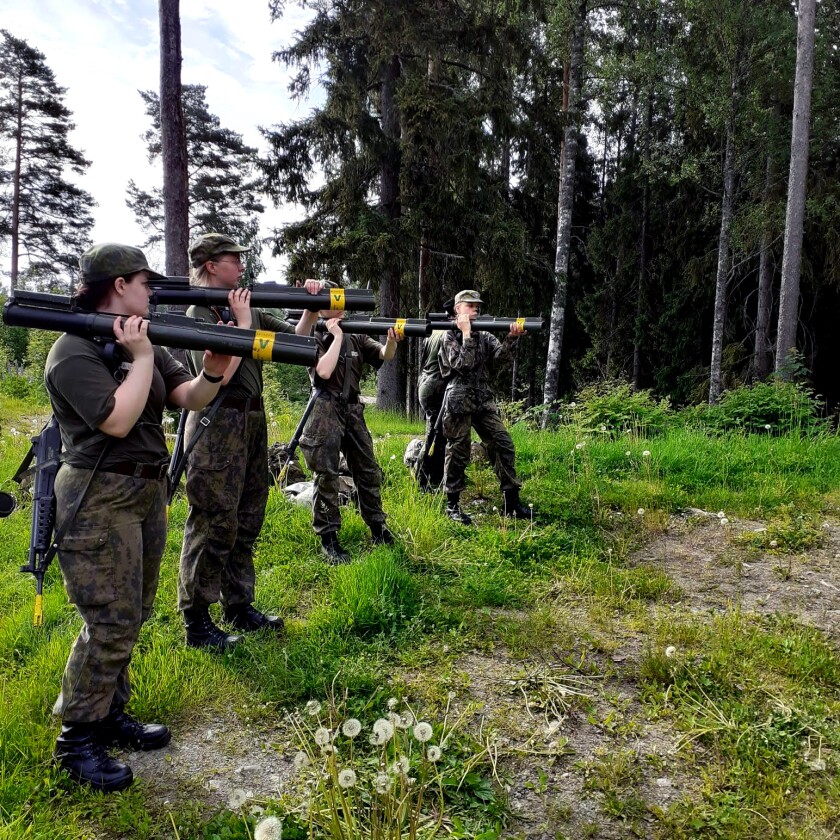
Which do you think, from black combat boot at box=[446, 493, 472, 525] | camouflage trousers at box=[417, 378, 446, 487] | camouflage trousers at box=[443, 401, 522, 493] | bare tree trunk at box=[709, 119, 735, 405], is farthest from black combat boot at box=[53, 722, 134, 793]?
A: bare tree trunk at box=[709, 119, 735, 405]

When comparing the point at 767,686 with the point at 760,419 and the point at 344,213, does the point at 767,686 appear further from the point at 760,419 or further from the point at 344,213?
the point at 344,213

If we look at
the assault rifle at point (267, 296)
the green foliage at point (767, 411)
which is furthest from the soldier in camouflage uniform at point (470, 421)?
the green foliage at point (767, 411)

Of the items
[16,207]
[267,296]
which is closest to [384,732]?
[267,296]

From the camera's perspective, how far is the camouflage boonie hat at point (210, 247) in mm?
3658

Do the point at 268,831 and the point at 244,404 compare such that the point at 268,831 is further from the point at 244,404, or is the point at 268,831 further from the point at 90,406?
the point at 244,404

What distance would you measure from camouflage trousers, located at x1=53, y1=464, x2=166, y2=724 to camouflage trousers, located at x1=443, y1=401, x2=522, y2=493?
153 inches

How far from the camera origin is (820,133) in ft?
46.3

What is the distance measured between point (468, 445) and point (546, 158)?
998cm

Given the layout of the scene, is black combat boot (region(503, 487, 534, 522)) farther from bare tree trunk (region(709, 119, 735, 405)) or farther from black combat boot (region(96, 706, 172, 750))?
bare tree trunk (region(709, 119, 735, 405))

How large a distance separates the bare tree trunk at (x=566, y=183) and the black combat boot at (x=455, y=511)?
7440mm

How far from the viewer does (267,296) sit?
348 cm

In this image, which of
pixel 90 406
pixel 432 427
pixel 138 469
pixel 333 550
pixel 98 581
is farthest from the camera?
pixel 432 427

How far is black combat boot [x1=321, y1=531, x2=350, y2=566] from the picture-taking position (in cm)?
485

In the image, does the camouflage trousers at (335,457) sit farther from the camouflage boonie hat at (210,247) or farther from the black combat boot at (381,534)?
the camouflage boonie hat at (210,247)
